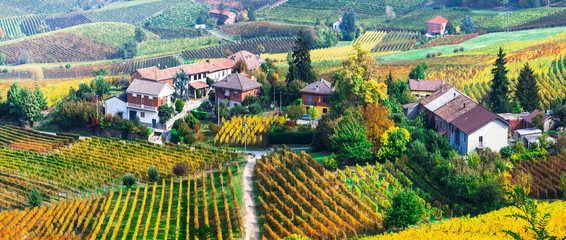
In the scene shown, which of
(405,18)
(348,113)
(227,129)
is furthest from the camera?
(405,18)

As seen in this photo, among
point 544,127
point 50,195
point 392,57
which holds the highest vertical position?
point 392,57

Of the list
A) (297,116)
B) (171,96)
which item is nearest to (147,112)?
(171,96)

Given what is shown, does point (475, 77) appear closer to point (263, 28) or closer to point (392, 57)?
point (392, 57)

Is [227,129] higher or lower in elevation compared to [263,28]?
lower

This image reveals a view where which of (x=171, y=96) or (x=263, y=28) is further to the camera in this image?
(x=263, y=28)

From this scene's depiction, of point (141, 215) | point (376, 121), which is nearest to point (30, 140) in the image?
point (141, 215)

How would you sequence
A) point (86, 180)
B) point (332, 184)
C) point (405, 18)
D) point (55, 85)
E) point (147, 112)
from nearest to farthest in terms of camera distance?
point (332, 184) < point (86, 180) < point (147, 112) < point (55, 85) < point (405, 18)

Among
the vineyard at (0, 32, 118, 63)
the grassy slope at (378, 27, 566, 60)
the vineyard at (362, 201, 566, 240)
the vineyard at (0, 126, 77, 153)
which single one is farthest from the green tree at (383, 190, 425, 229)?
the vineyard at (0, 32, 118, 63)
